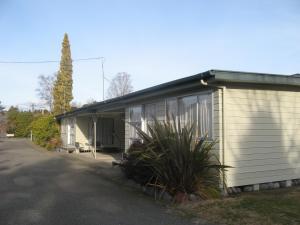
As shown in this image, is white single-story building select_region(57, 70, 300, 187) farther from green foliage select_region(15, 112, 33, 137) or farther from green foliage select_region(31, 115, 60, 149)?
green foliage select_region(15, 112, 33, 137)

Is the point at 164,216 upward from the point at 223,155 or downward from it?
downward

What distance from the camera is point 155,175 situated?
9672mm

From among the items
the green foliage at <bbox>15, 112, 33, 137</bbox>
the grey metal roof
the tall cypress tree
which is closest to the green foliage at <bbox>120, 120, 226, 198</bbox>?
the grey metal roof

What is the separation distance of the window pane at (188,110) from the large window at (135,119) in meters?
3.43

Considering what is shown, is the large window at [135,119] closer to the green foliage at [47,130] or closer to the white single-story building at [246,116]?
the white single-story building at [246,116]

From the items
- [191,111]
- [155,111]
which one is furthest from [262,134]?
[155,111]

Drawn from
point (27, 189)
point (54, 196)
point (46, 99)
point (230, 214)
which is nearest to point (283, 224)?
point (230, 214)

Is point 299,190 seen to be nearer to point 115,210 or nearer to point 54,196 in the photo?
point 115,210

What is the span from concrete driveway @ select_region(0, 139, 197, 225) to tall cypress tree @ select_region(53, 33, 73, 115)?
94.4 feet

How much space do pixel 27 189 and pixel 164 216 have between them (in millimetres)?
4856

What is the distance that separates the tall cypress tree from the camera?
4200cm

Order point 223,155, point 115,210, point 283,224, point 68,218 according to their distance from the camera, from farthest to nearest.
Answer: point 223,155 → point 115,210 → point 68,218 → point 283,224

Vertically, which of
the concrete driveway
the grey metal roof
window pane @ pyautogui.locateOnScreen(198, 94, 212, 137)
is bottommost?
the concrete driveway

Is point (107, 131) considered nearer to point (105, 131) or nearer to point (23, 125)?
point (105, 131)
